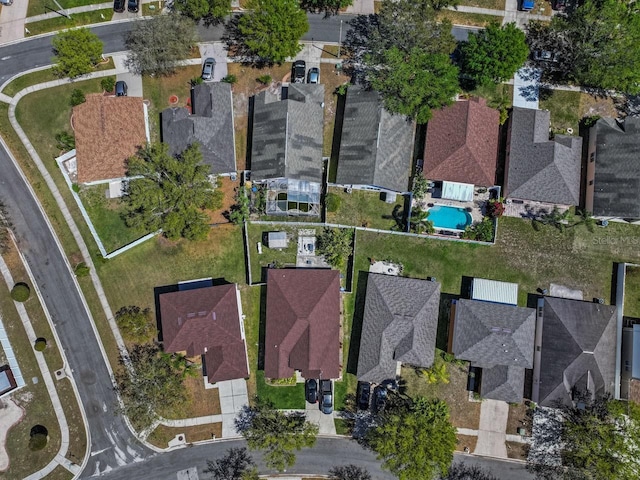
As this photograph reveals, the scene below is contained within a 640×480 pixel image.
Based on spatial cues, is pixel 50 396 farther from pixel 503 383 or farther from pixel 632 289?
pixel 632 289

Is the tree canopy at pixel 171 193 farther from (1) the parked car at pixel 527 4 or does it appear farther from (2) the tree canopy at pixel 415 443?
(1) the parked car at pixel 527 4

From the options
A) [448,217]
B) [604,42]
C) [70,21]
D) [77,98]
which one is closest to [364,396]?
[448,217]

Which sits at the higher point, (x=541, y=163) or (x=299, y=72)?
(x=299, y=72)

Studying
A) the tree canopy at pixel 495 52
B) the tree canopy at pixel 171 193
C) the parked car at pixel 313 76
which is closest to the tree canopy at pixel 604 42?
the tree canopy at pixel 495 52

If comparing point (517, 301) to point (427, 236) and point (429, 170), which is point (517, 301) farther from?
point (429, 170)

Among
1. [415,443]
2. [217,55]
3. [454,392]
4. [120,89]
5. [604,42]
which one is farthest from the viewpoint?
[217,55]

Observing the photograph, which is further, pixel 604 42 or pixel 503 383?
pixel 604 42

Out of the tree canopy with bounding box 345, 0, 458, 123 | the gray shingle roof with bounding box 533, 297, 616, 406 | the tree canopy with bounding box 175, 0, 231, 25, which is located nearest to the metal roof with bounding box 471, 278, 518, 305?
the gray shingle roof with bounding box 533, 297, 616, 406
